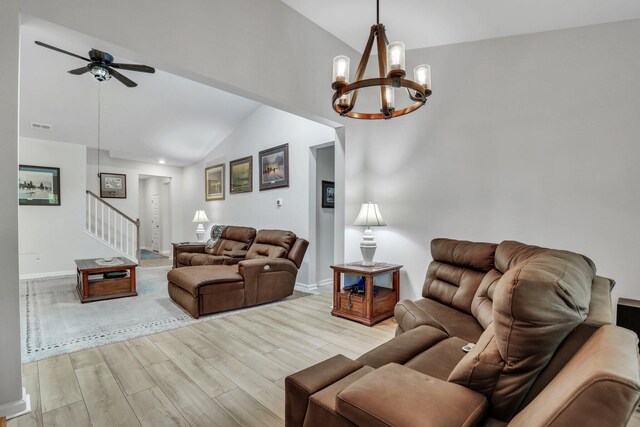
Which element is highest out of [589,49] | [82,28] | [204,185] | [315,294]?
[589,49]

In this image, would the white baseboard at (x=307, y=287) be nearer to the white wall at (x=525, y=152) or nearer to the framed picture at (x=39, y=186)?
the white wall at (x=525, y=152)

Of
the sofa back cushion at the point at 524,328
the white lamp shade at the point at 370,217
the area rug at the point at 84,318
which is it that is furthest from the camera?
the white lamp shade at the point at 370,217

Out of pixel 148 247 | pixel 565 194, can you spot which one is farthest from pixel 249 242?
pixel 148 247

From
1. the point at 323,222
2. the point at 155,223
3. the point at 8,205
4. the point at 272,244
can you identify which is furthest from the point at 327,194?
the point at 155,223

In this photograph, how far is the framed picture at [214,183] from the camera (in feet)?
23.1

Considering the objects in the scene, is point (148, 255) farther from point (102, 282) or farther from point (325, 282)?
point (325, 282)

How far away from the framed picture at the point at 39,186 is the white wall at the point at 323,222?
5256 mm

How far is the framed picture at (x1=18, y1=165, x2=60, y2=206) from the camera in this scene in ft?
18.8

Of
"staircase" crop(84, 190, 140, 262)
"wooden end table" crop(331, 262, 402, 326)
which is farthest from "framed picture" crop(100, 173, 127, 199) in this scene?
"wooden end table" crop(331, 262, 402, 326)

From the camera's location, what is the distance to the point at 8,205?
1.74 meters

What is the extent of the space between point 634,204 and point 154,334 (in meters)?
4.35

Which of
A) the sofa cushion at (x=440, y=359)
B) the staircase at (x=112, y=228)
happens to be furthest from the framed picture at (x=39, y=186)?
the sofa cushion at (x=440, y=359)

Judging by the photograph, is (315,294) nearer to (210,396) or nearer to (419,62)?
(210,396)

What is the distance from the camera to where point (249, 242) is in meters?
5.36
